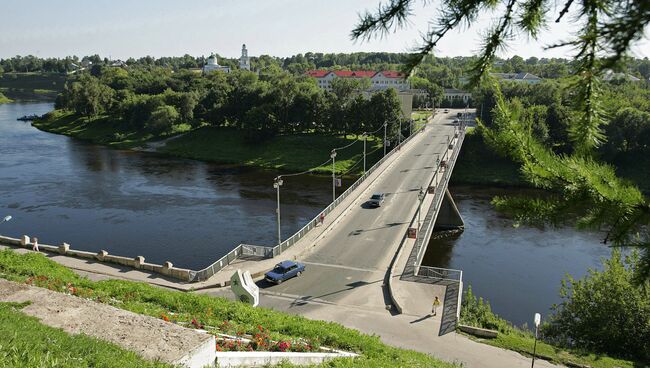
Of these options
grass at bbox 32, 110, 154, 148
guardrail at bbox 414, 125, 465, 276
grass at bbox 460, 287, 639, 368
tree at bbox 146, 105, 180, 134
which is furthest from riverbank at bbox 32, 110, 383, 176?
grass at bbox 460, 287, 639, 368

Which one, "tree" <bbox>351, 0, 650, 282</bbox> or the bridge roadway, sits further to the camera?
the bridge roadway

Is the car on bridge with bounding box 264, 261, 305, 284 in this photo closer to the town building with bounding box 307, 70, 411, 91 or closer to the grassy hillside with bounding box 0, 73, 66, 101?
the town building with bounding box 307, 70, 411, 91

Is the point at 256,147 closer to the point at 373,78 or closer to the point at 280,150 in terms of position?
the point at 280,150

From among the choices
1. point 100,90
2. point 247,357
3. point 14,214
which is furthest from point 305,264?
point 100,90

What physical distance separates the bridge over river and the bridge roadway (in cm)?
5

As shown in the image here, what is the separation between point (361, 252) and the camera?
100ft

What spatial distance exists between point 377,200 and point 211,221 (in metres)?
14.2

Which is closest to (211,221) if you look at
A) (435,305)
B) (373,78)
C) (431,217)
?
(431,217)

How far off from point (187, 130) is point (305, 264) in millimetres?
65906

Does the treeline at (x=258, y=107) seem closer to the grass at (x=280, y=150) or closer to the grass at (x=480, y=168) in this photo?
the grass at (x=280, y=150)

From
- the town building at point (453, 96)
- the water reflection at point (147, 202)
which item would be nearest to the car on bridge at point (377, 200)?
the water reflection at point (147, 202)

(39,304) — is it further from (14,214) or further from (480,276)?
(14,214)

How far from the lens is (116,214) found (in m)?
44.3

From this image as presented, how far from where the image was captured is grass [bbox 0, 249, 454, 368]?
15922 millimetres
